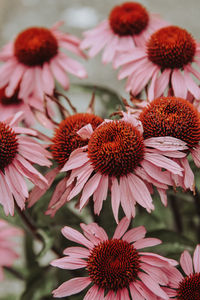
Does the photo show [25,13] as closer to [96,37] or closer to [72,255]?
[96,37]

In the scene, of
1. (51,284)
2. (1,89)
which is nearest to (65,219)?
(51,284)

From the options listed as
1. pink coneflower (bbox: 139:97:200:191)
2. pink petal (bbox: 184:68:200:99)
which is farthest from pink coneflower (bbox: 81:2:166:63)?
pink coneflower (bbox: 139:97:200:191)

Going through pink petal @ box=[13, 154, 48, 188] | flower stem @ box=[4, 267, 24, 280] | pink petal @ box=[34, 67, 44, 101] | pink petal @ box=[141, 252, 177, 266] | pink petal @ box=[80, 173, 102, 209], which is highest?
pink petal @ box=[34, 67, 44, 101]

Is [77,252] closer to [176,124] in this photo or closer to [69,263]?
[69,263]

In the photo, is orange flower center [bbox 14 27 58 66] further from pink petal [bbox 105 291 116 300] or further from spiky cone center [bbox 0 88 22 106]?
pink petal [bbox 105 291 116 300]

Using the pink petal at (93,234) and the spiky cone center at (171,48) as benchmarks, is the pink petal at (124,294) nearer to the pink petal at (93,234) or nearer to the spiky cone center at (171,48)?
the pink petal at (93,234)

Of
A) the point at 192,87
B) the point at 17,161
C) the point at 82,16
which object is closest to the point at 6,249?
the point at 17,161
